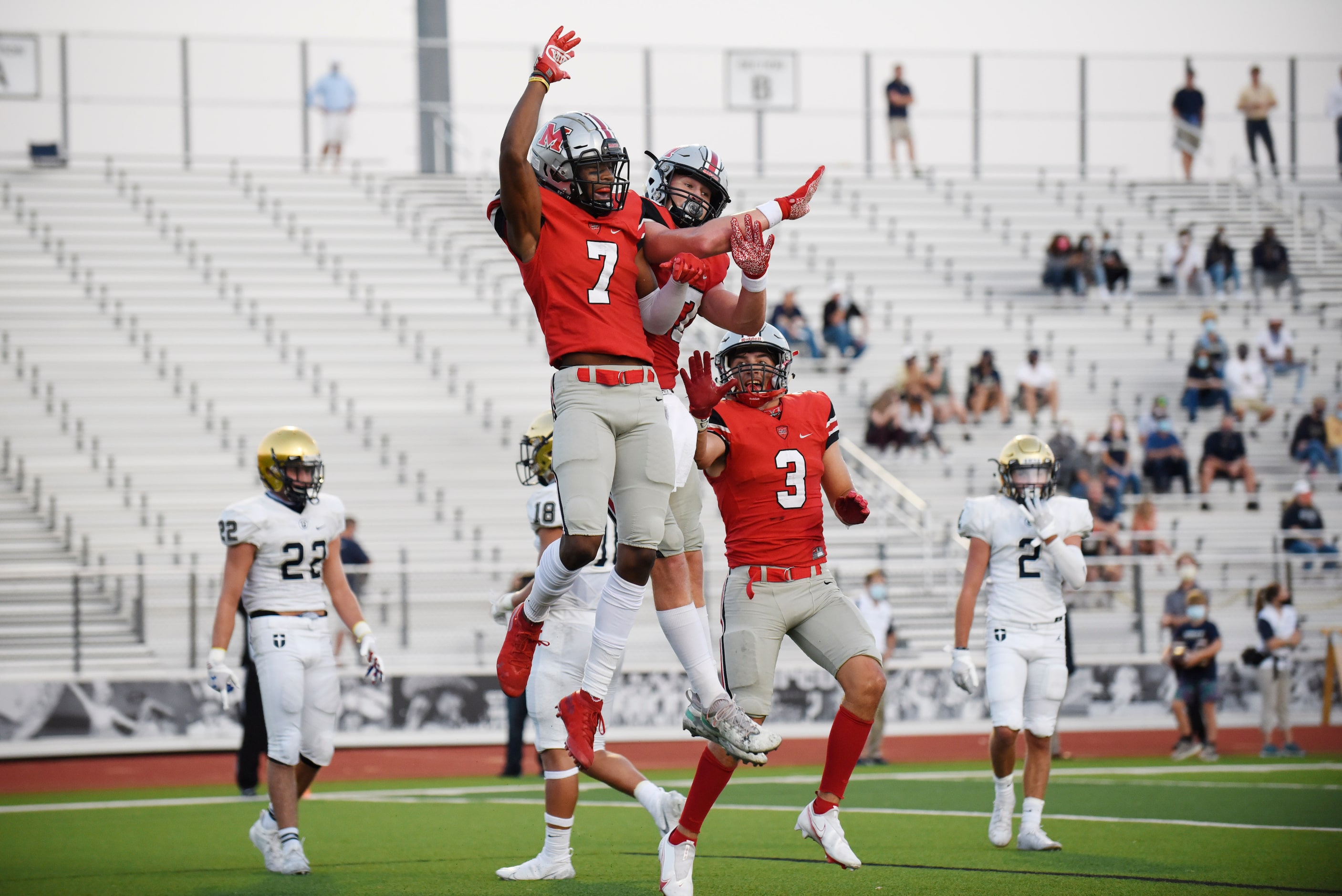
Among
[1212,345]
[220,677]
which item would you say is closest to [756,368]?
[220,677]

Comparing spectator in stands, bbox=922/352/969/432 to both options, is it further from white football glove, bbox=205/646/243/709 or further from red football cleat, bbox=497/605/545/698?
red football cleat, bbox=497/605/545/698

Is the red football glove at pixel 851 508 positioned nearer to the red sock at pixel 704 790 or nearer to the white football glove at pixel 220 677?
the red sock at pixel 704 790

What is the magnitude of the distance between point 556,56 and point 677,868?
3670mm

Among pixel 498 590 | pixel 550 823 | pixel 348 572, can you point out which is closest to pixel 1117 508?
pixel 498 590

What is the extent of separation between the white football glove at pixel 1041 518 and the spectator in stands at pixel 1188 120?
21.3m

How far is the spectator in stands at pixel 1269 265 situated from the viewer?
25.1 meters

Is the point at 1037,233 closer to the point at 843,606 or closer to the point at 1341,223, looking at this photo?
the point at 1341,223

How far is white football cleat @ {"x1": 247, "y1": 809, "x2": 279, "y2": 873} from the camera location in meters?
8.15

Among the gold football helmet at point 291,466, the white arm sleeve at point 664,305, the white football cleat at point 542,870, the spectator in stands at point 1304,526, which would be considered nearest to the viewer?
the white arm sleeve at point 664,305

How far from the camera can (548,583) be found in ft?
22.2

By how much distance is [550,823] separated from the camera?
7805 mm

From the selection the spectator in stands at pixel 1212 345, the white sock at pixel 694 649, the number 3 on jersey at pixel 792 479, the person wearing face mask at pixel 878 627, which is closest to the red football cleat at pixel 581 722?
the white sock at pixel 694 649

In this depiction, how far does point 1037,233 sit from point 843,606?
20.7 m

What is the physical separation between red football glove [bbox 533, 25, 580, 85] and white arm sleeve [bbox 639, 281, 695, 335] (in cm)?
64
